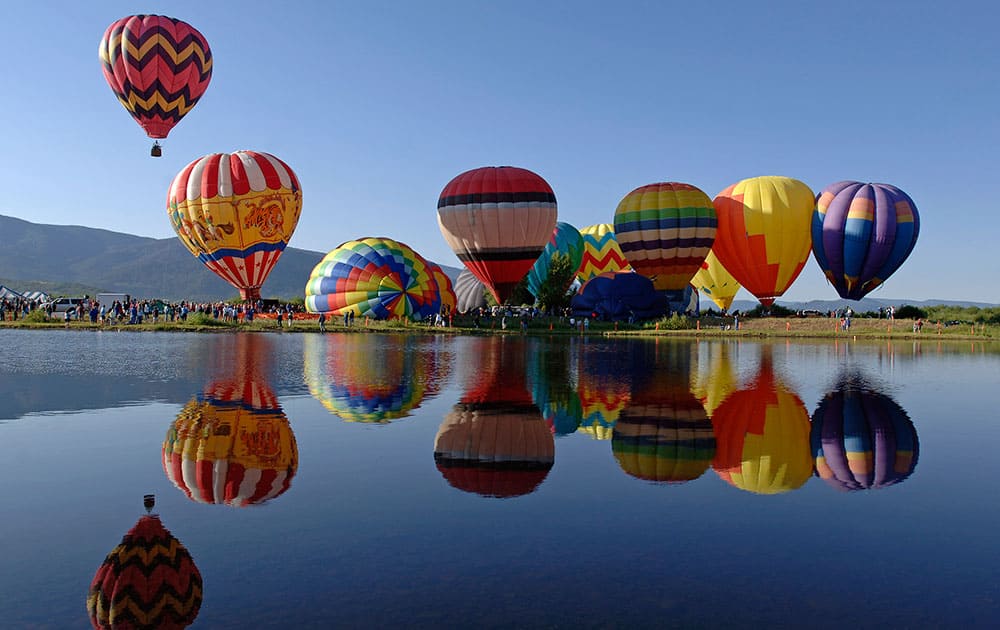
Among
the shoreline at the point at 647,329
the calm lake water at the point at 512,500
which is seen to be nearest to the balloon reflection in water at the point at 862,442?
the calm lake water at the point at 512,500

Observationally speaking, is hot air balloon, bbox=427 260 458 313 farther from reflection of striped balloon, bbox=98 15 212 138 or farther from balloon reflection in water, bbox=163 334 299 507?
balloon reflection in water, bbox=163 334 299 507

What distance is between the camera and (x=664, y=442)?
10.5 meters

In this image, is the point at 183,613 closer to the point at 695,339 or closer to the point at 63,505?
the point at 63,505

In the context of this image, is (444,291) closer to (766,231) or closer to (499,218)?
(499,218)

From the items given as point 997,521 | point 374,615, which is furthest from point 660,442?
point 374,615

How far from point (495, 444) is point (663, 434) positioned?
7.71 feet

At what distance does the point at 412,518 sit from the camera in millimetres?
7082

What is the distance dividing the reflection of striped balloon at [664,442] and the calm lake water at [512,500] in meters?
0.05

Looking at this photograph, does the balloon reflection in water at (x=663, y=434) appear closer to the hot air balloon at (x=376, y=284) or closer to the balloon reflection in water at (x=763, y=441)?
the balloon reflection in water at (x=763, y=441)

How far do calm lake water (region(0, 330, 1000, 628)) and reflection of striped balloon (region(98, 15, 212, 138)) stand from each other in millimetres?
25699

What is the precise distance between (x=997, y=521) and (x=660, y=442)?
395 cm

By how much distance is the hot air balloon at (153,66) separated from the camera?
123 feet

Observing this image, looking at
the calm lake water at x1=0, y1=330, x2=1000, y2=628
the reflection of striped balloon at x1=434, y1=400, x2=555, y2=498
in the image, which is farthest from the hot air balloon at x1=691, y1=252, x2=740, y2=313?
the reflection of striped balloon at x1=434, y1=400, x2=555, y2=498

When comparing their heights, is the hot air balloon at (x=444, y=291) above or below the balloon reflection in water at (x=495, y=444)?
above
